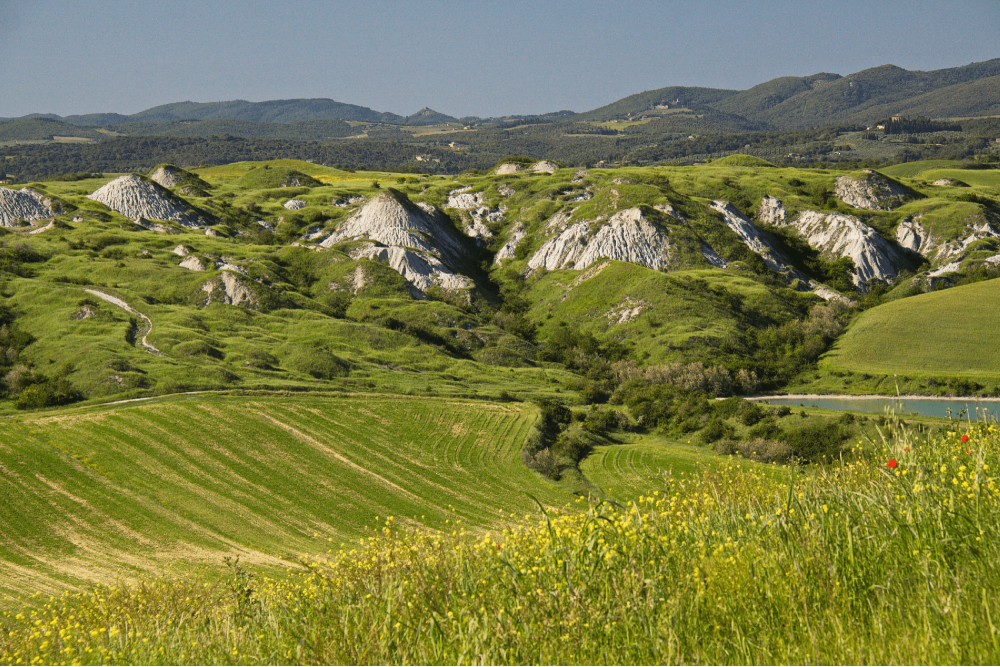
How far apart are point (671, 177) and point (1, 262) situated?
166 m

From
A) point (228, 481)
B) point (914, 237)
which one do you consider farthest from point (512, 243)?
point (228, 481)

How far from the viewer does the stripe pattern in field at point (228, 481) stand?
4097 cm

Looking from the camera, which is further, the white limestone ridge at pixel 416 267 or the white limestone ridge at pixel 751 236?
the white limestone ridge at pixel 751 236

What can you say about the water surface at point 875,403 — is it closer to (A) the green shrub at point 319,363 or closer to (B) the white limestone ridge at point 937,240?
(A) the green shrub at point 319,363

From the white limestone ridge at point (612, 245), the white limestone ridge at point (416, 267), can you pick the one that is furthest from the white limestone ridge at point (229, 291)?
the white limestone ridge at point (612, 245)

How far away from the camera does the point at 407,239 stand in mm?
151375

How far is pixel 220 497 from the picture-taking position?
1941 inches

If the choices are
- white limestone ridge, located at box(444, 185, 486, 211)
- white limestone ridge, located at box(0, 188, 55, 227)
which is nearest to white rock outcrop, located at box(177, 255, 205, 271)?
white limestone ridge, located at box(0, 188, 55, 227)

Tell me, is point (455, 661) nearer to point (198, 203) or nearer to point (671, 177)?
point (198, 203)

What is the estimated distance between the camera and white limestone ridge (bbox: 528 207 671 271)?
14600 centimetres

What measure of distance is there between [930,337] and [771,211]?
7842cm

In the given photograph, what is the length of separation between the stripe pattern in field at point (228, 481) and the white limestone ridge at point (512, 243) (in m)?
94.7

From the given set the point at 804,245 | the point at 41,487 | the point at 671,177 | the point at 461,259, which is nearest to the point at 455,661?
the point at 41,487

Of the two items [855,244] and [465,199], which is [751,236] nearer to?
[855,244]
